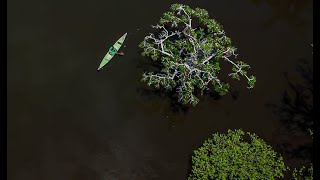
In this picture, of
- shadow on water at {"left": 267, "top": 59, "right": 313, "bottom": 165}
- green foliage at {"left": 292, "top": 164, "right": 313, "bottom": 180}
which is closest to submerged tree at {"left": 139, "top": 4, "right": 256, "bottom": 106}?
shadow on water at {"left": 267, "top": 59, "right": 313, "bottom": 165}

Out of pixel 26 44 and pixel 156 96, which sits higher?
pixel 26 44

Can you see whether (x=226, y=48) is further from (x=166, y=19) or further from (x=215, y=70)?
(x=166, y=19)

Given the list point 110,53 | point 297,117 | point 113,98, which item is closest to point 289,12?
point 297,117

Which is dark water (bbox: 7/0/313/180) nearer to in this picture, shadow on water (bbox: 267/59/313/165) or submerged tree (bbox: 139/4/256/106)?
shadow on water (bbox: 267/59/313/165)

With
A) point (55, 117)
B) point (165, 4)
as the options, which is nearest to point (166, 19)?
point (165, 4)

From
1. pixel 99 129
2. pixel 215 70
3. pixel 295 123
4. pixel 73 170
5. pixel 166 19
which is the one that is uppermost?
pixel 166 19
